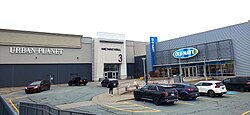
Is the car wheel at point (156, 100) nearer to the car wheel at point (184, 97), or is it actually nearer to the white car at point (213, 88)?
the car wheel at point (184, 97)

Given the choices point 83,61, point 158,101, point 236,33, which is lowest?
point 158,101

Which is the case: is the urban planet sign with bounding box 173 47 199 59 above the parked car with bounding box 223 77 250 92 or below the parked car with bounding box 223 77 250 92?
above

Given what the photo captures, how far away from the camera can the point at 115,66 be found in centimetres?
5175

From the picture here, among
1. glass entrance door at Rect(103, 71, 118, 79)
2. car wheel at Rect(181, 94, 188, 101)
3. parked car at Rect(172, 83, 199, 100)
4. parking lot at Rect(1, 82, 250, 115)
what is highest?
glass entrance door at Rect(103, 71, 118, 79)

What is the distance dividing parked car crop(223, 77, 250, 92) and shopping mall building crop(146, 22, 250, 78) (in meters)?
9.76

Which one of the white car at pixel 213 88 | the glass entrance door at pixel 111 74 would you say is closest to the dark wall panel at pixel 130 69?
the glass entrance door at pixel 111 74

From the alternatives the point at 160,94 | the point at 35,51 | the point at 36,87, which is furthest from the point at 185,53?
the point at 35,51

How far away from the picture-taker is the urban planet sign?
37397 millimetres

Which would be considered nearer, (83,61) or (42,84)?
(42,84)

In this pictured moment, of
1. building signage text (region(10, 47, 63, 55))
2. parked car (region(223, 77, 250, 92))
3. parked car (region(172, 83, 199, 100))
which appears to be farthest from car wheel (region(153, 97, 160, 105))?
building signage text (region(10, 47, 63, 55))

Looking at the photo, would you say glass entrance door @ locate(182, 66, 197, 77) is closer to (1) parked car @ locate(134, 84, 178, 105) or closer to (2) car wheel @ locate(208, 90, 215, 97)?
(2) car wheel @ locate(208, 90, 215, 97)

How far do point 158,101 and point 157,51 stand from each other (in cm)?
3277

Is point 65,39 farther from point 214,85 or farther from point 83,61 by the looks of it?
point 214,85

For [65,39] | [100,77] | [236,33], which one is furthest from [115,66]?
[236,33]
